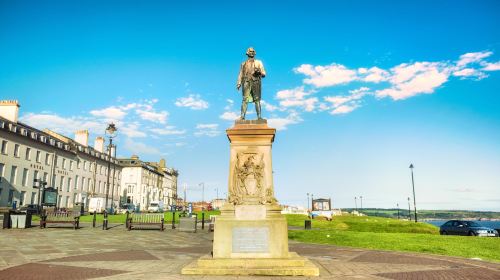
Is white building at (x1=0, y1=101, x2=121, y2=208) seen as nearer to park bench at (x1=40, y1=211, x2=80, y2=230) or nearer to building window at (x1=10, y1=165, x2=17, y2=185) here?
building window at (x1=10, y1=165, x2=17, y2=185)

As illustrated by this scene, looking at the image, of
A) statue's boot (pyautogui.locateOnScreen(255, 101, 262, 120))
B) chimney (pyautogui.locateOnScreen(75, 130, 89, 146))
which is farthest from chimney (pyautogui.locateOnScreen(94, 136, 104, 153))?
statue's boot (pyautogui.locateOnScreen(255, 101, 262, 120))

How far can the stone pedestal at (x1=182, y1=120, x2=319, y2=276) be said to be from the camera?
25.2ft

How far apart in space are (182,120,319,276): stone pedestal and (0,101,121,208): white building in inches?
1092

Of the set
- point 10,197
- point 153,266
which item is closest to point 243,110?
point 153,266

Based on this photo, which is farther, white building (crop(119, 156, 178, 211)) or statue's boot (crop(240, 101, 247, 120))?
white building (crop(119, 156, 178, 211))

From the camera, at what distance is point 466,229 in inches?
957

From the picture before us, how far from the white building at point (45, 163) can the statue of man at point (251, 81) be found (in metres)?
27.3

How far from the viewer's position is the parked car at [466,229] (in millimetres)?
23328

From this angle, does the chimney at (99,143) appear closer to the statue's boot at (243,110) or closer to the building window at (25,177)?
the building window at (25,177)

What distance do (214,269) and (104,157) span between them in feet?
230

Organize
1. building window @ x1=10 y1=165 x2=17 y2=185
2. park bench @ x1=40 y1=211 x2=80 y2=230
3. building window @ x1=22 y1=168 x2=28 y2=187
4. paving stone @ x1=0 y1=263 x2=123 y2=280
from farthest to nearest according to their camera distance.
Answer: building window @ x1=22 y1=168 x2=28 y2=187, building window @ x1=10 y1=165 x2=17 y2=185, park bench @ x1=40 y1=211 x2=80 y2=230, paving stone @ x1=0 y1=263 x2=123 y2=280

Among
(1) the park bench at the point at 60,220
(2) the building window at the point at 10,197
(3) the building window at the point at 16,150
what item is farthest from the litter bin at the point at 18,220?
(3) the building window at the point at 16,150

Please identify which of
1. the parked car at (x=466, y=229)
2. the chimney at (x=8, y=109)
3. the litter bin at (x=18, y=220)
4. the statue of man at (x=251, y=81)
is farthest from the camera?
the chimney at (x=8, y=109)

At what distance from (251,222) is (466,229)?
22.9m
